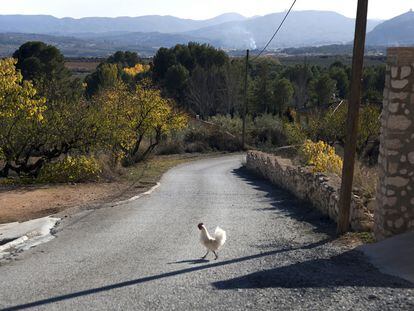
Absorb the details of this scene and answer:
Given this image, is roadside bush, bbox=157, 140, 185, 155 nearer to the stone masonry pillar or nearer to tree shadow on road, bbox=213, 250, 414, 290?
the stone masonry pillar

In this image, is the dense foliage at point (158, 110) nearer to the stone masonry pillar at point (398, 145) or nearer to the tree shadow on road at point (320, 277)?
the stone masonry pillar at point (398, 145)

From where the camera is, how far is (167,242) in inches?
455

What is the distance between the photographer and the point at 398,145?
963 cm

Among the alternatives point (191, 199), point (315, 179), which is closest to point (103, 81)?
point (191, 199)

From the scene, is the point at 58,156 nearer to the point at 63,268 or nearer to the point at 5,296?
the point at 63,268

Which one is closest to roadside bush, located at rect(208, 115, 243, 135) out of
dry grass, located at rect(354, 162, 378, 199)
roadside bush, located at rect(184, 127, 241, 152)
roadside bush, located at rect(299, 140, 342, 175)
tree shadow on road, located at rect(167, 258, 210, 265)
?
roadside bush, located at rect(184, 127, 241, 152)

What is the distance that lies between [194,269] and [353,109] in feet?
13.7

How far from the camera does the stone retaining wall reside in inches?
444

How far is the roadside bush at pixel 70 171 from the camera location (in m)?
23.8

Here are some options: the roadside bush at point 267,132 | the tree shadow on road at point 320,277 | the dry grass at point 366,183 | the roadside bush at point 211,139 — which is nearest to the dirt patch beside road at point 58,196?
the dry grass at point 366,183

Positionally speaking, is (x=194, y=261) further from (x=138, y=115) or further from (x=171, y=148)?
(x=171, y=148)

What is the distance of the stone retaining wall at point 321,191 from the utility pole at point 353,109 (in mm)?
436

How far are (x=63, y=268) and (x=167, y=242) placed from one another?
2.68m

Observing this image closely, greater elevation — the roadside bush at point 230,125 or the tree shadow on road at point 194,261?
the tree shadow on road at point 194,261
